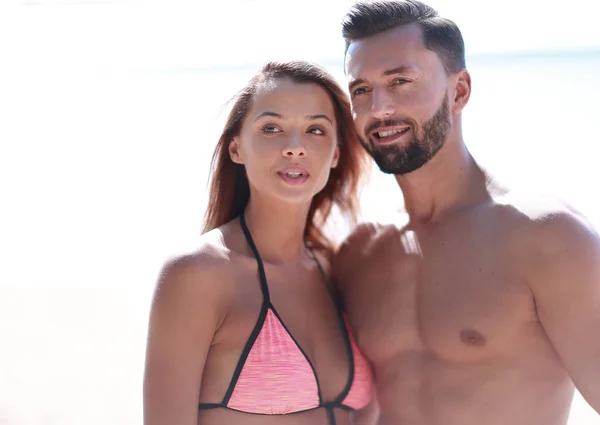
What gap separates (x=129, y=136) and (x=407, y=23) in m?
10.0

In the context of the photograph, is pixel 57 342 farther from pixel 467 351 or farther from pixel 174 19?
pixel 467 351

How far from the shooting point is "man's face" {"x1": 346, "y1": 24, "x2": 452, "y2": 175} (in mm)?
2246

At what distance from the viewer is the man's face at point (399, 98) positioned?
2.25 metres

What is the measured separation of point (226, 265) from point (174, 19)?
7.46 metres

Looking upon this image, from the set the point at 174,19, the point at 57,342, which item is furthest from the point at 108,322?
the point at 174,19

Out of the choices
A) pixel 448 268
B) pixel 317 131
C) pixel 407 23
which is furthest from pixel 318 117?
pixel 448 268

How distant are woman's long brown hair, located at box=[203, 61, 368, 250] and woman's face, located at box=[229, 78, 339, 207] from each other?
3 centimetres

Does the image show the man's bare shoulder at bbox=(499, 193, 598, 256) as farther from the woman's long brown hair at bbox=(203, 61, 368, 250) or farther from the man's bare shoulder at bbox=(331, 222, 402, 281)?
the woman's long brown hair at bbox=(203, 61, 368, 250)

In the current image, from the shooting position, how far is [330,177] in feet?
8.24

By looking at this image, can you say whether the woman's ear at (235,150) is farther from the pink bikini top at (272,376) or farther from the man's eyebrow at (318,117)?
the pink bikini top at (272,376)

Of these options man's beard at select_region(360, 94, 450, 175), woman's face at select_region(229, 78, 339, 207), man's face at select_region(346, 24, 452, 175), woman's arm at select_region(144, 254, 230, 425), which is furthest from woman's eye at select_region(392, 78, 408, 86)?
woman's arm at select_region(144, 254, 230, 425)

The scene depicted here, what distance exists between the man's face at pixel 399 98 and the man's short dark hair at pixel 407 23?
0.08 ft

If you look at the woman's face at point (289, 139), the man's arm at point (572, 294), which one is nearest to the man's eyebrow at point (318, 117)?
the woman's face at point (289, 139)

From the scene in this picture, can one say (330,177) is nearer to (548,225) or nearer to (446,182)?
(446,182)
